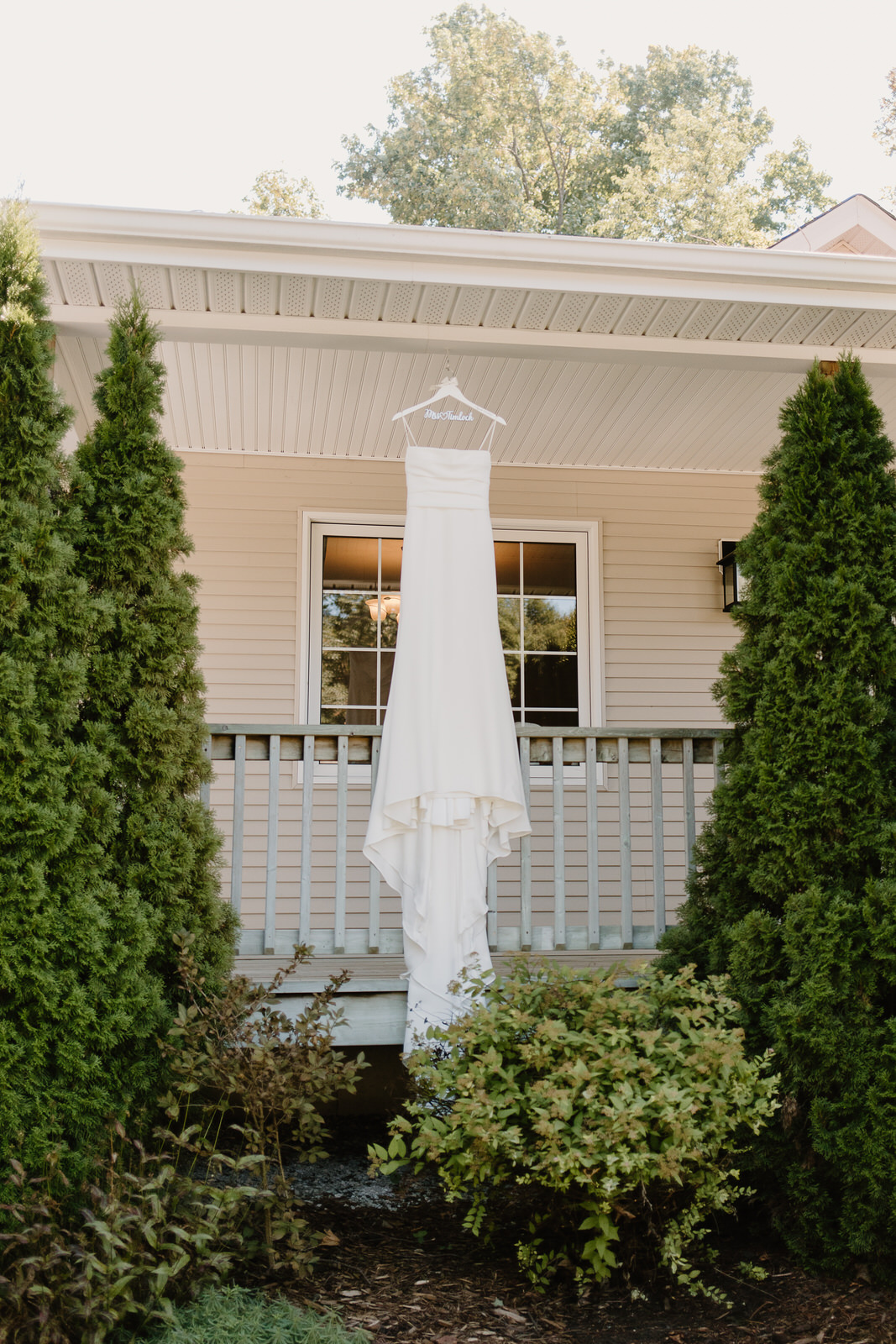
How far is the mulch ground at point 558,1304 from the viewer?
8.85 ft

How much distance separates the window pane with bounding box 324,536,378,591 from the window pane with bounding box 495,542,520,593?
2.54 ft

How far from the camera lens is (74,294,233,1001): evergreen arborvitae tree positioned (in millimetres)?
3281

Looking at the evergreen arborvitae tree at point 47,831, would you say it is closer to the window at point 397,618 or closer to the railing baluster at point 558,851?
the railing baluster at point 558,851

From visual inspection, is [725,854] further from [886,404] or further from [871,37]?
[871,37]

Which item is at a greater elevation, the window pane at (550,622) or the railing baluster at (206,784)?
the window pane at (550,622)

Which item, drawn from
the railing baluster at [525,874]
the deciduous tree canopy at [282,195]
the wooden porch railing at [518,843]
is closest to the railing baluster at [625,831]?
the wooden porch railing at [518,843]

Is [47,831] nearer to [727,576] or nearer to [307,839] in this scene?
[307,839]

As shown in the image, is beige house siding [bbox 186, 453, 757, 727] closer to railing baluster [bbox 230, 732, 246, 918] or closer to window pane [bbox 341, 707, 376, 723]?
window pane [bbox 341, 707, 376, 723]

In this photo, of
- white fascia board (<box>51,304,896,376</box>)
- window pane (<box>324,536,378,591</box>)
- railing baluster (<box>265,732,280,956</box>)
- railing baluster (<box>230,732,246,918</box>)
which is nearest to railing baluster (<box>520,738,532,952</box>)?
railing baluster (<box>265,732,280,956</box>)

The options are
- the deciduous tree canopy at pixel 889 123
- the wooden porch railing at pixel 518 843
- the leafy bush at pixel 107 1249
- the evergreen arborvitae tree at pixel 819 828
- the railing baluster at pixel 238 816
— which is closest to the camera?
the leafy bush at pixel 107 1249

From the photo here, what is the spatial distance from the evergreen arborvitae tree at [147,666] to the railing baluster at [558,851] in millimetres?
1295

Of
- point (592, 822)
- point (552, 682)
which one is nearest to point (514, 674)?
point (552, 682)

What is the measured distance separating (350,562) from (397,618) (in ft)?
1.62

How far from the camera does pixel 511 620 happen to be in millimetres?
6535
